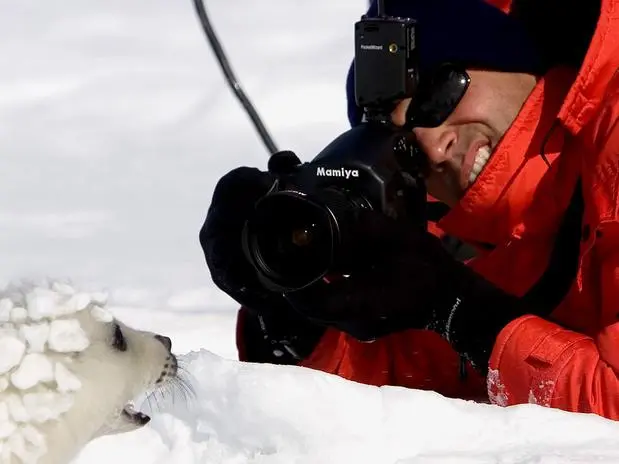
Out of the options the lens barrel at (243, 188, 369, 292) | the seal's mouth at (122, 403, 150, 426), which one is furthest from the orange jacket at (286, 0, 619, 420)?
the seal's mouth at (122, 403, 150, 426)

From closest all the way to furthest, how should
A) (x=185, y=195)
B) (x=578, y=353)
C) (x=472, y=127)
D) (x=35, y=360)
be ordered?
(x=35, y=360), (x=578, y=353), (x=472, y=127), (x=185, y=195)

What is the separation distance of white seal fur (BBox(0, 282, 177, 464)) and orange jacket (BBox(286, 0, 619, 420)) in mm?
660

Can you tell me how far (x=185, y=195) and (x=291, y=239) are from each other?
2.69m

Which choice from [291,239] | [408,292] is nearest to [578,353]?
[408,292]

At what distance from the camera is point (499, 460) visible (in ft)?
5.11

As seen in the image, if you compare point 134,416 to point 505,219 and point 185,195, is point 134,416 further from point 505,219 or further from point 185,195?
point 185,195

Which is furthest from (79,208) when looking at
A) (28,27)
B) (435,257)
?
(435,257)

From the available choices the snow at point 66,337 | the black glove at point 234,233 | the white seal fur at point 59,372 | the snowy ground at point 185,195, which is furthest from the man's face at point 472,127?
the snow at point 66,337

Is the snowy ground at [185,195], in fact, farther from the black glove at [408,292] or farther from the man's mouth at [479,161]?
the man's mouth at [479,161]

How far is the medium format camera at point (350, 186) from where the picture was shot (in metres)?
2.00

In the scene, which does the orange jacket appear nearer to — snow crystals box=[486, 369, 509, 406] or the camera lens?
snow crystals box=[486, 369, 509, 406]

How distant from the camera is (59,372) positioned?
4.93ft

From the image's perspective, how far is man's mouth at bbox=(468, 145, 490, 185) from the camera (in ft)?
7.03

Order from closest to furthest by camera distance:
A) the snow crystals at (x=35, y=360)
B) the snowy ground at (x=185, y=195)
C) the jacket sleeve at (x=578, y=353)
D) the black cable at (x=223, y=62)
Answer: the snow crystals at (x=35, y=360), the snowy ground at (x=185, y=195), the jacket sleeve at (x=578, y=353), the black cable at (x=223, y=62)
